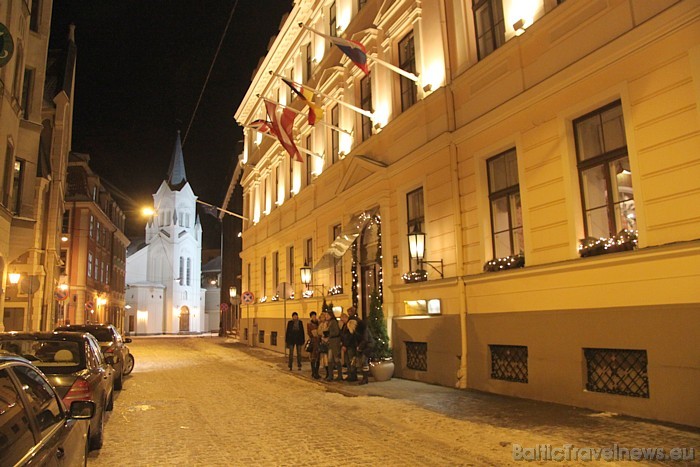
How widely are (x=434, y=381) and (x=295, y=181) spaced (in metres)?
14.4

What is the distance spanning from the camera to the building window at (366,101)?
18.2 m

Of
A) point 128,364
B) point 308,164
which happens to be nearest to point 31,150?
point 128,364

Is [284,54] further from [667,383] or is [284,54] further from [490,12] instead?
[667,383]

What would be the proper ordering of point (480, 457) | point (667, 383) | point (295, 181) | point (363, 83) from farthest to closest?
point (295, 181) → point (363, 83) → point (667, 383) → point (480, 457)

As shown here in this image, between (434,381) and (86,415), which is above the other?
(86,415)

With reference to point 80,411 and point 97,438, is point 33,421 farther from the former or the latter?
point 97,438

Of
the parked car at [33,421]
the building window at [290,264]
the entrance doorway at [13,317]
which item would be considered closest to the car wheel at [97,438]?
the parked car at [33,421]

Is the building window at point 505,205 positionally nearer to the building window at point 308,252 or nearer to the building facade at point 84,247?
the building window at point 308,252

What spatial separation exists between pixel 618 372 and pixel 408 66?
34.9 ft

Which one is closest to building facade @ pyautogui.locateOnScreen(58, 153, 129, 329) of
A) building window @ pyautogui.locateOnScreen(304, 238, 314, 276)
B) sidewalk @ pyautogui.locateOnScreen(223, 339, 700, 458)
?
building window @ pyautogui.locateOnScreen(304, 238, 314, 276)

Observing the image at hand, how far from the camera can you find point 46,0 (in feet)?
70.5

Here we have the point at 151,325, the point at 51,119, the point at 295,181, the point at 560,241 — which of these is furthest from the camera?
the point at 151,325

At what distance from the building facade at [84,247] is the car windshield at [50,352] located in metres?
37.3

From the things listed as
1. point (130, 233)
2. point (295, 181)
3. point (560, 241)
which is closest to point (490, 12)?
point (560, 241)
